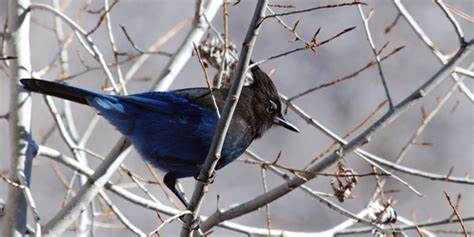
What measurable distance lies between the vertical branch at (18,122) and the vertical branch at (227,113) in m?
1.06

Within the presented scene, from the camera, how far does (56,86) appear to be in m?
4.31

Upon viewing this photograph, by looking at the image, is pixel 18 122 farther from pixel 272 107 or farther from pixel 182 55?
pixel 272 107

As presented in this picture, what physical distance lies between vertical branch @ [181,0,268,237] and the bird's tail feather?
42.2 inches

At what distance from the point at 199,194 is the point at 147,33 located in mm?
5752

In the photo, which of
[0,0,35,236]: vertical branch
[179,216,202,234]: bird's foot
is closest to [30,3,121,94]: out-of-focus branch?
[0,0,35,236]: vertical branch

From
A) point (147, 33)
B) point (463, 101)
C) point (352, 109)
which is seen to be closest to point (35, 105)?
point (147, 33)

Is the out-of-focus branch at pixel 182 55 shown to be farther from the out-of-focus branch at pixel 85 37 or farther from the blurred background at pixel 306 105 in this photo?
the blurred background at pixel 306 105

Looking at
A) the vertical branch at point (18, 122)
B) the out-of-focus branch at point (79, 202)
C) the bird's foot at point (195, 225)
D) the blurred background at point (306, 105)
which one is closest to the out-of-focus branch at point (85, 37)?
the vertical branch at point (18, 122)

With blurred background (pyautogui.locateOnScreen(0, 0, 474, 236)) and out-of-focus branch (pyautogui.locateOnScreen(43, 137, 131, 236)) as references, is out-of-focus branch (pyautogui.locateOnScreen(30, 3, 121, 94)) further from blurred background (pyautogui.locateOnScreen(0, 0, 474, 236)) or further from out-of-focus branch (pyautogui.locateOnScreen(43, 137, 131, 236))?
blurred background (pyautogui.locateOnScreen(0, 0, 474, 236))

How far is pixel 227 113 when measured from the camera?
11.2 feet

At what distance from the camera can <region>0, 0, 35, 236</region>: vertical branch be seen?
14.0ft

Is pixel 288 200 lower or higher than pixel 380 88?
lower

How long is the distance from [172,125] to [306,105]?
4.74 meters

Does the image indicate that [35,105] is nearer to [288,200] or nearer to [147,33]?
[147,33]
